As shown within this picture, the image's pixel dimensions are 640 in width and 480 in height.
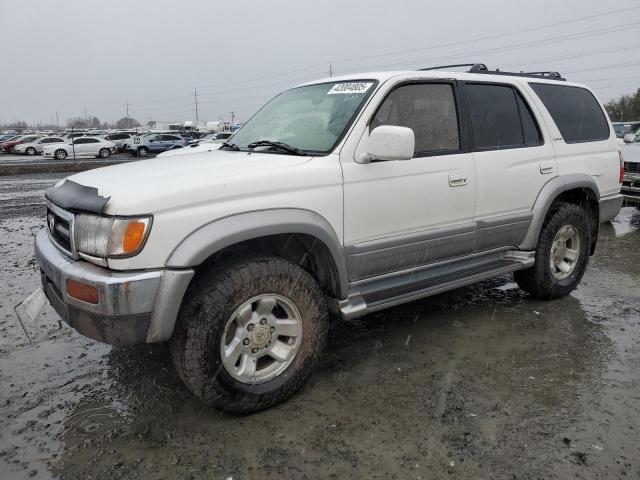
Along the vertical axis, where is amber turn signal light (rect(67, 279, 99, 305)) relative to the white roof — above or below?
below

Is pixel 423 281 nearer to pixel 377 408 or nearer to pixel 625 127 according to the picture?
pixel 377 408

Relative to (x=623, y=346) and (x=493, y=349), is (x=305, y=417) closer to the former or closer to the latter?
(x=493, y=349)

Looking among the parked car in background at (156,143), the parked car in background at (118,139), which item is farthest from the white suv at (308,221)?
the parked car in background at (118,139)

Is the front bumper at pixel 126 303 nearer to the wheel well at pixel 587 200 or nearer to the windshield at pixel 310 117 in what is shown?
the windshield at pixel 310 117

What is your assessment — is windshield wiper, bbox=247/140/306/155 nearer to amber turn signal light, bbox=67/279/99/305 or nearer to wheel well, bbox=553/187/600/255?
amber turn signal light, bbox=67/279/99/305

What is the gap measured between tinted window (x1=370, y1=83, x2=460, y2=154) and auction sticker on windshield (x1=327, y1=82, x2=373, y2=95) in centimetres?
18

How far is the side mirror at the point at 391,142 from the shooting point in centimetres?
294

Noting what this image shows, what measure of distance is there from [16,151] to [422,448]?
40710 mm

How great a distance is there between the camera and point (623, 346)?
12.3ft

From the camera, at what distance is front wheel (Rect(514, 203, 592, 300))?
4.44 meters

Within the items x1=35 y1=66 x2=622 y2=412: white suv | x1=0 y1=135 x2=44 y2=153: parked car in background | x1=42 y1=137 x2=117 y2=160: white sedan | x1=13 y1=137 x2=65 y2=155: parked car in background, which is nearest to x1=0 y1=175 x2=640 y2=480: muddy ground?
x1=35 y1=66 x2=622 y2=412: white suv

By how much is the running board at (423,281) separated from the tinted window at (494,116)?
0.91 m

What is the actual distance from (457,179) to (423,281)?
30.4 inches

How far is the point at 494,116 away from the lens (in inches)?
159
